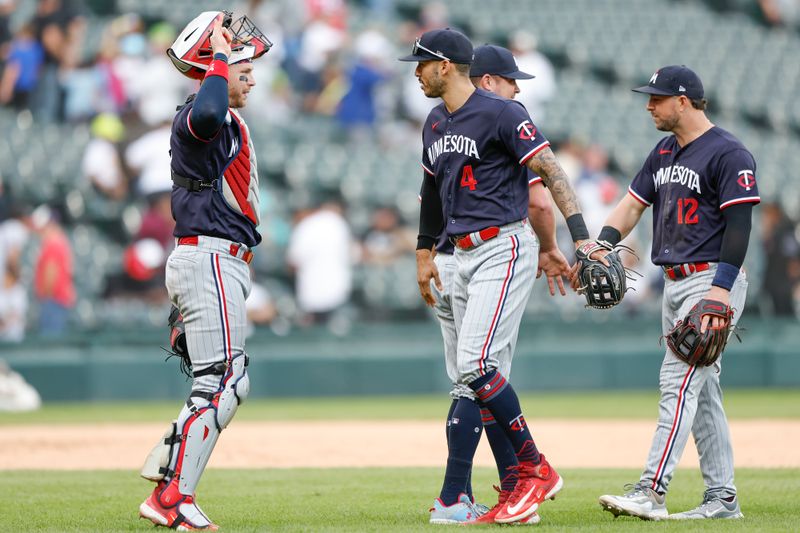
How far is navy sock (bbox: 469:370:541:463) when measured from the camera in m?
5.18

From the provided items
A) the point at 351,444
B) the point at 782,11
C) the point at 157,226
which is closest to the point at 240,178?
the point at 351,444

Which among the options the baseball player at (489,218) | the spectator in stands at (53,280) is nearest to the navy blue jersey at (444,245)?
the baseball player at (489,218)

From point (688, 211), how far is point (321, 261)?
7.51 m

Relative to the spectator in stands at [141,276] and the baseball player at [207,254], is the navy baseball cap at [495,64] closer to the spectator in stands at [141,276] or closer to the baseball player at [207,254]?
the baseball player at [207,254]

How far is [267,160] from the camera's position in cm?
1497

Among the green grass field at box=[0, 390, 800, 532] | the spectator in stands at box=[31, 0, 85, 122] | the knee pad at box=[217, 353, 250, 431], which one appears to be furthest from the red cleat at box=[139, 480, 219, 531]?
the spectator in stands at box=[31, 0, 85, 122]

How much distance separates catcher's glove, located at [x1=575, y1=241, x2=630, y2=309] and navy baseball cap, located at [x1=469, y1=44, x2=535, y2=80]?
968mm

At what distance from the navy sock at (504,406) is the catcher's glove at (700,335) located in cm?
75

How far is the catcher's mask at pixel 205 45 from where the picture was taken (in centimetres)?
525

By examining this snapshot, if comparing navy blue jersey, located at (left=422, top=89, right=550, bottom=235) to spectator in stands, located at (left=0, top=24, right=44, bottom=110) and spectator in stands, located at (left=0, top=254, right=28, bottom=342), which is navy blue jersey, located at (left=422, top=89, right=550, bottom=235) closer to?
spectator in stands, located at (left=0, top=254, right=28, bottom=342)

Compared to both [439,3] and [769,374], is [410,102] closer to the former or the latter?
[439,3]

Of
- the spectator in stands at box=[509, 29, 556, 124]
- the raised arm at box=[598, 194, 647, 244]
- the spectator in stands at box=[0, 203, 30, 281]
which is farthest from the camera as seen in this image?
the spectator in stands at box=[509, 29, 556, 124]

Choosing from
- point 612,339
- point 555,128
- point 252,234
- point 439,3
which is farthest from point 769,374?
point 252,234

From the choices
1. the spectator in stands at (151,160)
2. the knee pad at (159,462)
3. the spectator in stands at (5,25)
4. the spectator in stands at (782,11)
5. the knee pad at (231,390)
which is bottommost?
the knee pad at (159,462)
